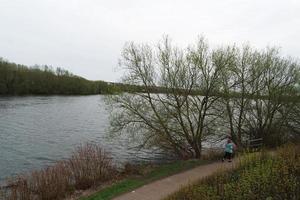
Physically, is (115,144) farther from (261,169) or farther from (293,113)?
(261,169)

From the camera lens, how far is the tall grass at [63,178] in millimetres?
12908

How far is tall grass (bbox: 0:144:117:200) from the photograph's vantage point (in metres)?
12.9

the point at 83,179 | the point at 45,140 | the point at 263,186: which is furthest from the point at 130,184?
the point at 45,140

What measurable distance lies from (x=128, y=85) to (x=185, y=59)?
3.74m

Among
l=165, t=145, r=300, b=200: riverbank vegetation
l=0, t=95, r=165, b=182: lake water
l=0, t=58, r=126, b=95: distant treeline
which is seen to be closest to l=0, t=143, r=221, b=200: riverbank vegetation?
l=0, t=95, r=165, b=182: lake water

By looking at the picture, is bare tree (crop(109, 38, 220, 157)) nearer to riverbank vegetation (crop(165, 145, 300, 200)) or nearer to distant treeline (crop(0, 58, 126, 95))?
riverbank vegetation (crop(165, 145, 300, 200))

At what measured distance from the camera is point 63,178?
14289 millimetres

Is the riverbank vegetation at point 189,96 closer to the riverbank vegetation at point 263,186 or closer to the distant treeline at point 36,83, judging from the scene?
the riverbank vegetation at point 263,186

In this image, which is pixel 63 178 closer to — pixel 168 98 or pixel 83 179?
pixel 83 179

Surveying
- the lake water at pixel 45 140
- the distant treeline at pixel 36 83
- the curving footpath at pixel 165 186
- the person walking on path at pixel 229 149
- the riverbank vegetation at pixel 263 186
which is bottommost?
the lake water at pixel 45 140

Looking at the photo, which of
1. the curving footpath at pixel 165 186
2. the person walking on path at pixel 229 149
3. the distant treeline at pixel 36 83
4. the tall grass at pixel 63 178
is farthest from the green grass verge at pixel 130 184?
the distant treeline at pixel 36 83

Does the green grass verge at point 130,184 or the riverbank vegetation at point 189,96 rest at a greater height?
the riverbank vegetation at point 189,96

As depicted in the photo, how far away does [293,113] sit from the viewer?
Answer: 21.9 meters

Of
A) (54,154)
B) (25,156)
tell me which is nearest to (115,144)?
(54,154)
